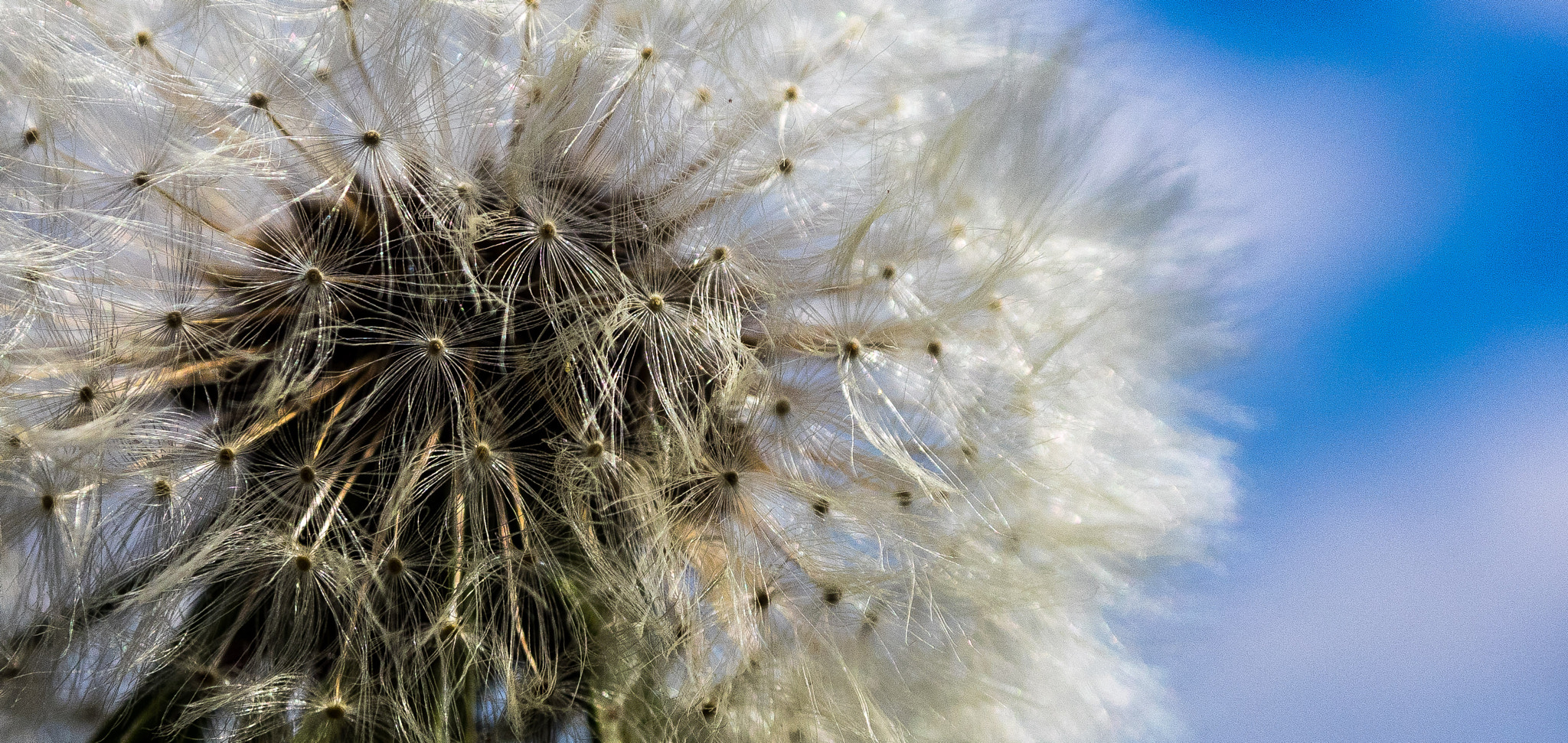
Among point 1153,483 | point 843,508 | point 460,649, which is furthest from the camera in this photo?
point 1153,483

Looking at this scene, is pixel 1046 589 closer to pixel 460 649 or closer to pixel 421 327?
pixel 460 649

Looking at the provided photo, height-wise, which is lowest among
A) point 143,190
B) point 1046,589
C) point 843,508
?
point 143,190

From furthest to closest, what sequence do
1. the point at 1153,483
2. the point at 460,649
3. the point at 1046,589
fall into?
1. the point at 1153,483
2. the point at 1046,589
3. the point at 460,649

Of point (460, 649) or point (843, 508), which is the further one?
point (843, 508)

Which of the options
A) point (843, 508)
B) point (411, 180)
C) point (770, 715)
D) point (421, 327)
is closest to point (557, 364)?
point (421, 327)

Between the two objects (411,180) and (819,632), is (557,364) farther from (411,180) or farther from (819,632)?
(819,632)

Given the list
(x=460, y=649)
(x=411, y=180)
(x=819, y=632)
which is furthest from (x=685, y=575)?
(x=411, y=180)

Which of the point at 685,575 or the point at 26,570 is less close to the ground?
the point at 685,575
